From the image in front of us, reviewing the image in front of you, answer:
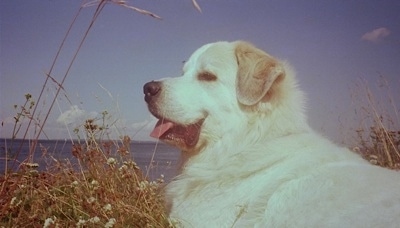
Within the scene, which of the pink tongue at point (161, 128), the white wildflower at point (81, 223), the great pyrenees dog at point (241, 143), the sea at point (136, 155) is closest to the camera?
the great pyrenees dog at point (241, 143)

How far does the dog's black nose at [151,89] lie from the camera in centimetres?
294

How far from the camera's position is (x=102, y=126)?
4.01 m

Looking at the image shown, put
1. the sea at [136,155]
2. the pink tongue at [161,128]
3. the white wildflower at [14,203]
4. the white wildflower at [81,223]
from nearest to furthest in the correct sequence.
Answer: the white wildflower at [81,223], the pink tongue at [161,128], the white wildflower at [14,203], the sea at [136,155]

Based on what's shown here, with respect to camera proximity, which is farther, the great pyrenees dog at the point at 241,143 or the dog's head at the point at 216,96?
the dog's head at the point at 216,96

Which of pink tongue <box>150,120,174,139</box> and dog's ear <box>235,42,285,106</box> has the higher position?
dog's ear <box>235,42,285,106</box>

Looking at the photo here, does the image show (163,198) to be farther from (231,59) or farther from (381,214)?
(381,214)

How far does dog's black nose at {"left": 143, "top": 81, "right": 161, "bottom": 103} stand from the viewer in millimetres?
2938

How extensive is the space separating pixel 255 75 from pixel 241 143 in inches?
15.7

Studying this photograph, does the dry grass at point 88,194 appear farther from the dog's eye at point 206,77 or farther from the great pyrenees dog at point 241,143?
the dog's eye at point 206,77

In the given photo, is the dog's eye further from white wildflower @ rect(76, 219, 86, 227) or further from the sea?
white wildflower @ rect(76, 219, 86, 227)

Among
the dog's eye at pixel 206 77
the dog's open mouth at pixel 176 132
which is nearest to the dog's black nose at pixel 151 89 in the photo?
the dog's open mouth at pixel 176 132

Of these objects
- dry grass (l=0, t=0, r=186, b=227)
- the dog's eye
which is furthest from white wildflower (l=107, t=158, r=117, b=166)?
the dog's eye

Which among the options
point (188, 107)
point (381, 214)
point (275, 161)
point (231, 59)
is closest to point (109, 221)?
point (188, 107)

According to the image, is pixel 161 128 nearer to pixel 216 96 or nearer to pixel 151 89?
pixel 151 89
